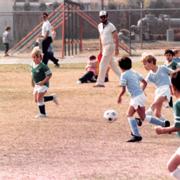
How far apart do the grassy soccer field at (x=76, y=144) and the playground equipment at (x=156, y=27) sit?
30872mm

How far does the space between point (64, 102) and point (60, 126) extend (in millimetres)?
3519

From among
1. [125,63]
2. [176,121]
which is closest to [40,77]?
[125,63]

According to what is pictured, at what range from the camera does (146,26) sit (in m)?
47.2

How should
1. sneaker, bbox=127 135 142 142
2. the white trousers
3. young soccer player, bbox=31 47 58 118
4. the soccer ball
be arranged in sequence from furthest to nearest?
the white trousers → young soccer player, bbox=31 47 58 118 → the soccer ball → sneaker, bbox=127 135 142 142

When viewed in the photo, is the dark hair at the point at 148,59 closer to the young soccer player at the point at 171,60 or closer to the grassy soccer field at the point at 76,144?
the grassy soccer field at the point at 76,144

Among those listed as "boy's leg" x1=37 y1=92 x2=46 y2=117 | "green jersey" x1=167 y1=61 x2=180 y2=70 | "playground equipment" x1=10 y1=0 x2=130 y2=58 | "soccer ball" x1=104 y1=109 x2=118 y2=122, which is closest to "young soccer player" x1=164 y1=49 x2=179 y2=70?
"green jersey" x1=167 y1=61 x2=180 y2=70

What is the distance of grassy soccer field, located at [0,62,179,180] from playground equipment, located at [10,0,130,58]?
17.6 metres

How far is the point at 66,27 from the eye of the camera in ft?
120

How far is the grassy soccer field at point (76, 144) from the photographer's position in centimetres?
845

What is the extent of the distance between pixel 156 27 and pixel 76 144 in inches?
1527

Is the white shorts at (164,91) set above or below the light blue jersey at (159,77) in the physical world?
below

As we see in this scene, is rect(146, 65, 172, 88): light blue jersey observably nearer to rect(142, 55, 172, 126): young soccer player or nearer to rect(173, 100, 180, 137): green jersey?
rect(142, 55, 172, 126): young soccer player

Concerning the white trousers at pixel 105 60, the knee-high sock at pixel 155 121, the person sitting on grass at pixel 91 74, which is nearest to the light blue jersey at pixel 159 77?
the knee-high sock at pixel 155 121

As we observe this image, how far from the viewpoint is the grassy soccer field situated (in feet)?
27.7
